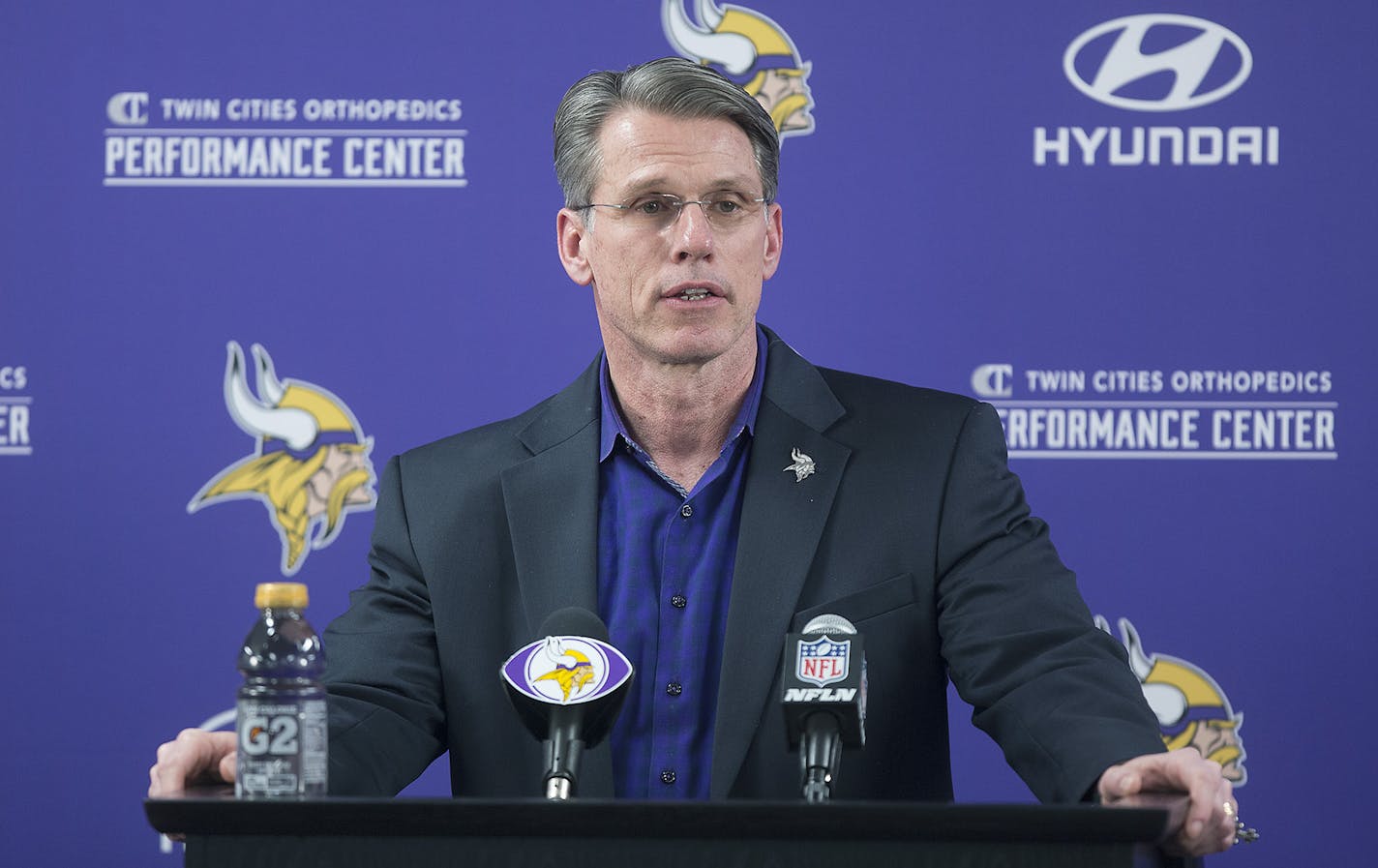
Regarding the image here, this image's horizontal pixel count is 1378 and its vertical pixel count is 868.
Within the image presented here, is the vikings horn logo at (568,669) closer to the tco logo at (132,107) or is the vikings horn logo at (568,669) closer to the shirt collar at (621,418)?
the shirt collar at (621,418)

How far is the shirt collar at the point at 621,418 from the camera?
2359mm

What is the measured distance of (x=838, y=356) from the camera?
3150mm

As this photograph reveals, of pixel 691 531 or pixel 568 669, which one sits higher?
pixel 691 531

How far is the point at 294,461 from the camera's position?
3.20 meters

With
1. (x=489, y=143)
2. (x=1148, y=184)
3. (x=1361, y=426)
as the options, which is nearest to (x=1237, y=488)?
(x=1361, y=426)

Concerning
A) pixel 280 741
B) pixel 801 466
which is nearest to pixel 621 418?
pixel 801 466

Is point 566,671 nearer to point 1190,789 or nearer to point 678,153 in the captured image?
point 1190,789

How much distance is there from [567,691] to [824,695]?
239 mm

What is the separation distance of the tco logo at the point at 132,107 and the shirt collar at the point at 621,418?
1317mm

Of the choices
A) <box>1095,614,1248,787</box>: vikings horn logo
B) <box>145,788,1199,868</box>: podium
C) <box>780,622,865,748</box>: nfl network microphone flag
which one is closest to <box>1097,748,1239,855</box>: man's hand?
<box>145,788,1199,868</box>: podium

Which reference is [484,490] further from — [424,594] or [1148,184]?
[1148,184]

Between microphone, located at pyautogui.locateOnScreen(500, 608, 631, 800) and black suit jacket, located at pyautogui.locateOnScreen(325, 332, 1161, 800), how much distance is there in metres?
0.47

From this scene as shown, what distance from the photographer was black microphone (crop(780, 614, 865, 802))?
1513mm

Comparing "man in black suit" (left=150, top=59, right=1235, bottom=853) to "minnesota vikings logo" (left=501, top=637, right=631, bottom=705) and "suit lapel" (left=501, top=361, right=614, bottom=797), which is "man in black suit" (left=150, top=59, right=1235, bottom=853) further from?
"minnesota vikings logo" (left=501, top=637, right=631, bottom=705)
